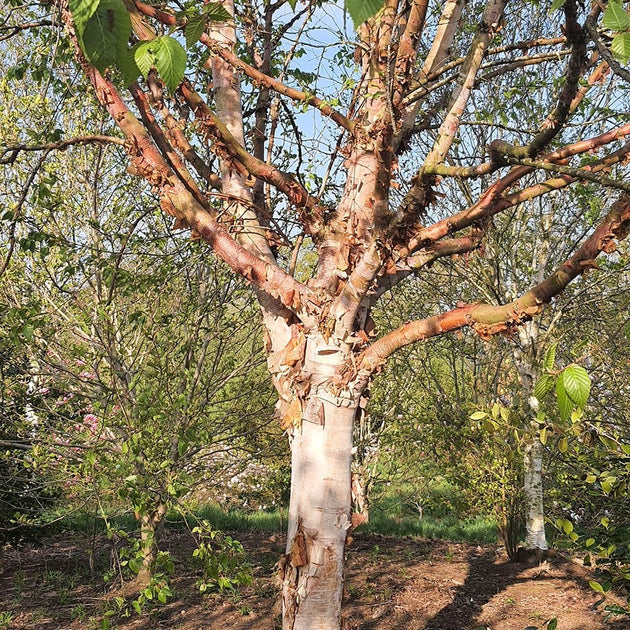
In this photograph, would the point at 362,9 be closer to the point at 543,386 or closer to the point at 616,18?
the point at 616,18

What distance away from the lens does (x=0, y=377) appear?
4.78 meters

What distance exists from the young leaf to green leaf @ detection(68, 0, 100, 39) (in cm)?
14

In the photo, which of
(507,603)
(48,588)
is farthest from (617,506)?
(48,588)

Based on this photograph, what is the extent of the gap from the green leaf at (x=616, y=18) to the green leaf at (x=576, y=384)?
0.63 meters

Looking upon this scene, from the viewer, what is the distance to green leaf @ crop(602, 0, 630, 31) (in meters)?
0.96

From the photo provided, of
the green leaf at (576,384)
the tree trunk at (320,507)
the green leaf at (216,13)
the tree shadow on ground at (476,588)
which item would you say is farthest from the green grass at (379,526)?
the green leaf at (216,13)

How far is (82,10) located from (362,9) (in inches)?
15.0

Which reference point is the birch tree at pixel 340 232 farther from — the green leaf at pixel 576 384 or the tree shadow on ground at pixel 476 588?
the tree shadow on ground at pixel 476 588

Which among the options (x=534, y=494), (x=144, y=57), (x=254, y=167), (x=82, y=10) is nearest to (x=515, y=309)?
(x=254, y=167)

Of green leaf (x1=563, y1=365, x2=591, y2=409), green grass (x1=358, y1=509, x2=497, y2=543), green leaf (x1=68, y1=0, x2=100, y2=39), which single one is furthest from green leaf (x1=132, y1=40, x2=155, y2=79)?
green grass (x1=358, y1=509, x2=497, y2=543)

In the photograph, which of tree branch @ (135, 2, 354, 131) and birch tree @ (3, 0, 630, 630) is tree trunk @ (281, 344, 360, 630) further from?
tree branch @ (135, 2, 354, 131)

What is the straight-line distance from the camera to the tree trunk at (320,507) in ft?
6.98

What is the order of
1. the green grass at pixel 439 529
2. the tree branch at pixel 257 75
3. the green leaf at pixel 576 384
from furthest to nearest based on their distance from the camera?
the green grass at pixel 439 529 < the tree branch at pixel 257 75 < the green leaf at pixel 576 384

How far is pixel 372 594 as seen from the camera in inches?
219
